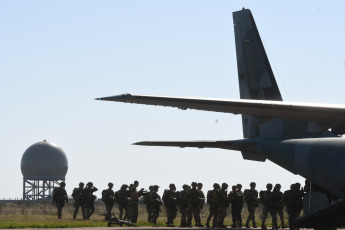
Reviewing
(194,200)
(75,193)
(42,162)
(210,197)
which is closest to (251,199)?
(210,197)

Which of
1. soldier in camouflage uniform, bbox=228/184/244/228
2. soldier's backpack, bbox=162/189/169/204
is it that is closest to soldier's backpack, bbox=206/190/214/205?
soldier in camouflage uniform, bbox=228/184/244/228

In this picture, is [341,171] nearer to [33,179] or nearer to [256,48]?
[256,48]

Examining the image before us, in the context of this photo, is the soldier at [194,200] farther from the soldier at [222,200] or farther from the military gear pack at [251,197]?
Answer: the military gear pack at [251,197]

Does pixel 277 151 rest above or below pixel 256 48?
below

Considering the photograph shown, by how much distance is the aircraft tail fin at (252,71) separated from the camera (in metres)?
24.0

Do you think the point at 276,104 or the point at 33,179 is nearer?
the point at 276,104

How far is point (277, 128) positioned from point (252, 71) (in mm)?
2464

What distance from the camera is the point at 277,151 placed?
21.9 meters

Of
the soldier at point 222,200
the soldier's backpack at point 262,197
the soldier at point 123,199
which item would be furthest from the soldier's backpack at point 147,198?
the soldier's backpack at point 262,197

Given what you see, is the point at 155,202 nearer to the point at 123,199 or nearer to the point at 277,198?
the point at 123,199

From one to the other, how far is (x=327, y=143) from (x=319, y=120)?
2305 millimetres

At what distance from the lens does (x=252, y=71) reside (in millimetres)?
24500

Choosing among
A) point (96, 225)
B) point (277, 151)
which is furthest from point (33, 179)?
point (277, 151)

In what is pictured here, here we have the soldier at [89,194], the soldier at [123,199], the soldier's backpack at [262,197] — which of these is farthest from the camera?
the soldier at [89,194]
